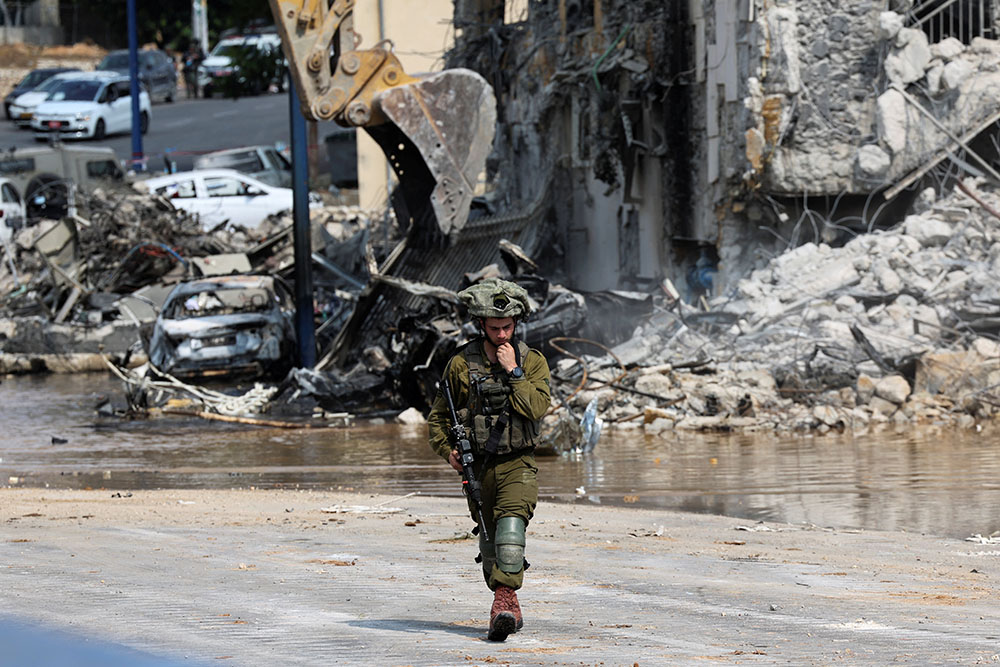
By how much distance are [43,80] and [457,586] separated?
46403 mm

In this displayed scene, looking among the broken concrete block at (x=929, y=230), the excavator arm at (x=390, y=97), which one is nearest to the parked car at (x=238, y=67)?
the excavator arm at (x=390, y=97)

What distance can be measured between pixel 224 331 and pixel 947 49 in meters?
9.85

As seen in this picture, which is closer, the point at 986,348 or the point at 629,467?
the point at 629,467

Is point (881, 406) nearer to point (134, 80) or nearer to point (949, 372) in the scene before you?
point (949, 372)

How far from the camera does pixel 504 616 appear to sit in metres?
5.69

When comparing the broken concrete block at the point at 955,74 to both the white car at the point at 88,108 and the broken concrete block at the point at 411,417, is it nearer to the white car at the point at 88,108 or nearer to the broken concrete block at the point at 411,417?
the broken concrete block at the point at 411,417

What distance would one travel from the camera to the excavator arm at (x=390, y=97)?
17031 millimetres

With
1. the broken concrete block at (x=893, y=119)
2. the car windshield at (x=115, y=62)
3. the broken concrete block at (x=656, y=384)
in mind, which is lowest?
the broken concrete block at (x=656, y=384)

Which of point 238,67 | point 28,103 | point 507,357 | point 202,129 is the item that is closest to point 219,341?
point 507,357

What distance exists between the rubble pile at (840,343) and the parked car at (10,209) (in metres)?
15.8

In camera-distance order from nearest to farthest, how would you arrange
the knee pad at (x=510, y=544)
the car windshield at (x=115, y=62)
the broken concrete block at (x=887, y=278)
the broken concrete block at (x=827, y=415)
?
the knee pad at (x=510, y=544) < the broken concrete block at (x=827, y=415) < the broken concrete block at (x=887, y=278) < the car windshield at (x=115, y=62)

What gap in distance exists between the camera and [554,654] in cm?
554

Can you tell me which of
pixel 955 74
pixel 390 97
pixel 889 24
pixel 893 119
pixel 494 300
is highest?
pixel 889 24

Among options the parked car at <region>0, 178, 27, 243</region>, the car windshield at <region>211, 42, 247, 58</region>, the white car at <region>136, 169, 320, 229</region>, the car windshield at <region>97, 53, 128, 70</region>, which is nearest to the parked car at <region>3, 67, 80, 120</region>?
the car windshield at <region>97, 53, 128, 70</region>
